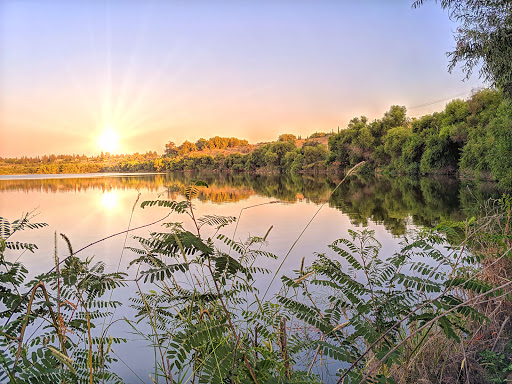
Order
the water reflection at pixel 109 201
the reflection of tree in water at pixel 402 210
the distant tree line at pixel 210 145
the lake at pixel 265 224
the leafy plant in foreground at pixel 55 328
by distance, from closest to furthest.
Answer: the leafy plant in foreground at pixel 55 328
the lake at pixel 265 224
the reflection of tree in water at pixel 402 210
the water reflection at pixel 109 201
the distant tree line at pixel 210 145

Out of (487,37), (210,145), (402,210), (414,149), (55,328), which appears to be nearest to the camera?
(55,328)

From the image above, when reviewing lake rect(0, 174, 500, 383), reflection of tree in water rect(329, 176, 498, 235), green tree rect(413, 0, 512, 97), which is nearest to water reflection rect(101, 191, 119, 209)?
lake rect(0, 174, 500, 383)

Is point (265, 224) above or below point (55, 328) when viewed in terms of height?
below

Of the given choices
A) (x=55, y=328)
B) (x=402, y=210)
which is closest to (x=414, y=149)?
(x=402, y=210)

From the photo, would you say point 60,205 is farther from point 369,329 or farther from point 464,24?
point 369,329

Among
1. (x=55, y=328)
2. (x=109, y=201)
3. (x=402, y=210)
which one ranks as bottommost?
(x=402, y=210)

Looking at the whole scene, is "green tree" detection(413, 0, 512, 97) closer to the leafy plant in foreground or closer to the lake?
the lake

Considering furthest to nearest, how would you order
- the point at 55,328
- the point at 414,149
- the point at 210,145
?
the point at 210,145 → the point at 414,149 → the point at 55,328

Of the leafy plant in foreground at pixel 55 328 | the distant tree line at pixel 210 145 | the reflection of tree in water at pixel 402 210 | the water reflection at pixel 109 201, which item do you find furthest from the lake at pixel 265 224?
the distant tree line at pixel 210 145

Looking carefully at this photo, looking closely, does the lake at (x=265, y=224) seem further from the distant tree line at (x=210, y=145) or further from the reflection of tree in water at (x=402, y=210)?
the distant tree line at (x=210, y=145)

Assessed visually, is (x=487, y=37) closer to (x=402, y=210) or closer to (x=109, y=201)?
(x=402, y=210)

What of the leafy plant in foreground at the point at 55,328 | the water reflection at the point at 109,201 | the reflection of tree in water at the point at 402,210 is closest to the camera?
the leafy plant in foreground at the point at 55,328

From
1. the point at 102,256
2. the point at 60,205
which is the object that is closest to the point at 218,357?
the point at 102,256

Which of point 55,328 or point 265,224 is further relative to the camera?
point 265,224
